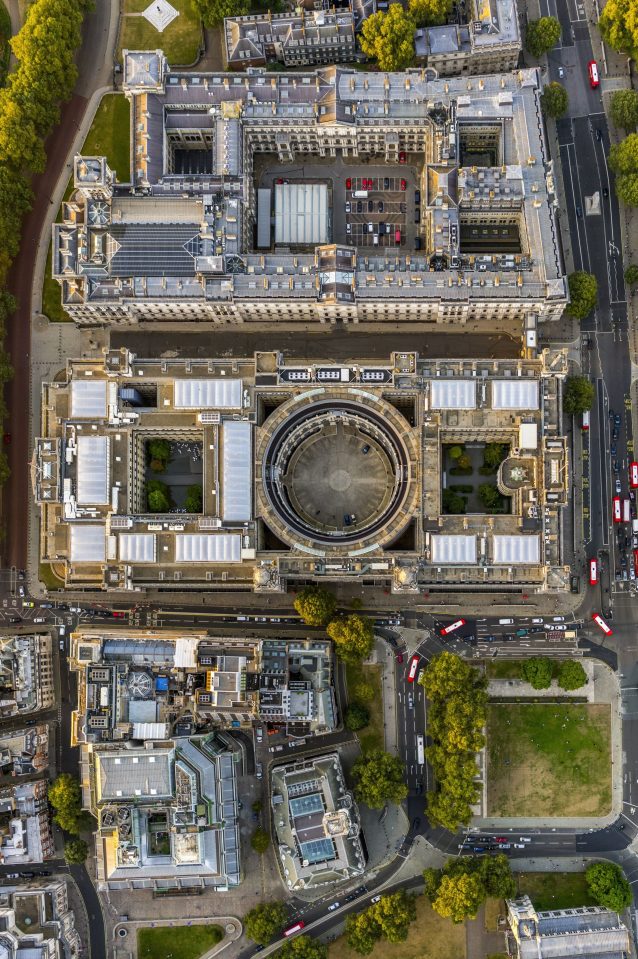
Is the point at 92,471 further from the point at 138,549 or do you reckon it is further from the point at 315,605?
the point at 315,605

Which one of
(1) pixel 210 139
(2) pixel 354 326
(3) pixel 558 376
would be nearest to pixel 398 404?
(2) pixel 354 326

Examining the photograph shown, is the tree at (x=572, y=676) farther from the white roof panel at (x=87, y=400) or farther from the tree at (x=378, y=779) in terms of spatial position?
the white roof panel at (x=87, y=400)

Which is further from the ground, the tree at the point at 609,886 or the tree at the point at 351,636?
the tree at the point at 351,636

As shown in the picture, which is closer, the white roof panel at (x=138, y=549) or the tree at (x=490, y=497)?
the white roof panel at (x=138, y=549)

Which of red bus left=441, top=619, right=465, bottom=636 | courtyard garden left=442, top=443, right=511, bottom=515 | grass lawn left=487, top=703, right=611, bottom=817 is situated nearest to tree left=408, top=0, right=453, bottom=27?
courtyard garden left=442, top=443, right=511, bottom=515

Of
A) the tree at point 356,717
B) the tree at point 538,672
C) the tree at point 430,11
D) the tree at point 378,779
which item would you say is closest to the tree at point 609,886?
the tree at point 538,672

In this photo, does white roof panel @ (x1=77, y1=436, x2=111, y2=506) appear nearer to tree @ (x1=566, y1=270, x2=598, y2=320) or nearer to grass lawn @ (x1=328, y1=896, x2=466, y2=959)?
tree @ (x1=566, y1=270, x2=598, y2=320)

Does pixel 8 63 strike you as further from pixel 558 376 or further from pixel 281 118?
pixel 558 376

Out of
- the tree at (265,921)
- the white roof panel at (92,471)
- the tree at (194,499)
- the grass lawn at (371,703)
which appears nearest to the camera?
the white roof panel at (92,471)
